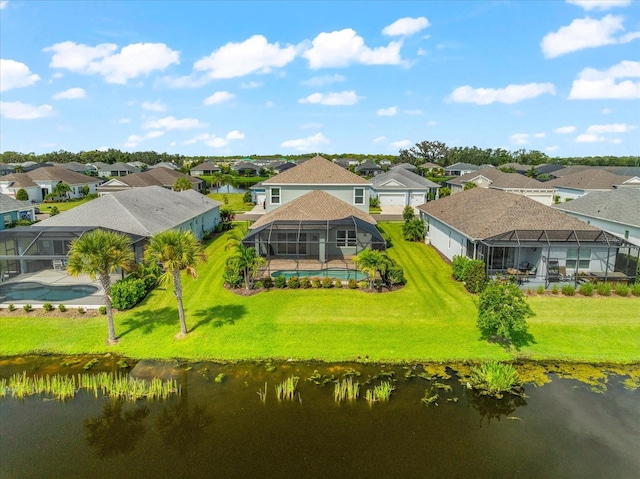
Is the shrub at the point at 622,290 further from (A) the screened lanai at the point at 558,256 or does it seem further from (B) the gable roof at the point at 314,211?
(B) the gable roof at the point at 314,211

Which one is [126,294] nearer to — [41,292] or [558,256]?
[41,292]

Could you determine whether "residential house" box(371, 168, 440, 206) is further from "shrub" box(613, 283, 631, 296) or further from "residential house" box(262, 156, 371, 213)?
"shrub" box(613, 283, 631, 296)

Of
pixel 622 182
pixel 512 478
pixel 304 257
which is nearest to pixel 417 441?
pixel 512 478

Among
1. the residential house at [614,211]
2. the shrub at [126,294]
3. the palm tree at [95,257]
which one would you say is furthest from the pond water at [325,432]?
the residential house at [614,211]

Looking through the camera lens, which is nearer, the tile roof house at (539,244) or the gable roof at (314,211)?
the tile roof house at (539,244)

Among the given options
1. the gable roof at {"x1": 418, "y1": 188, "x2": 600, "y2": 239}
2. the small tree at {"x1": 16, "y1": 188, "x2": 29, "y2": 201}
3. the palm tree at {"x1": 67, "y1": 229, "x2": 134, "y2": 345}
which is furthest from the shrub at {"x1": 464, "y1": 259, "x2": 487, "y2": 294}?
the small tree at {"x1": 16, "y1": 188, "x2": 29, "y2": 201}
